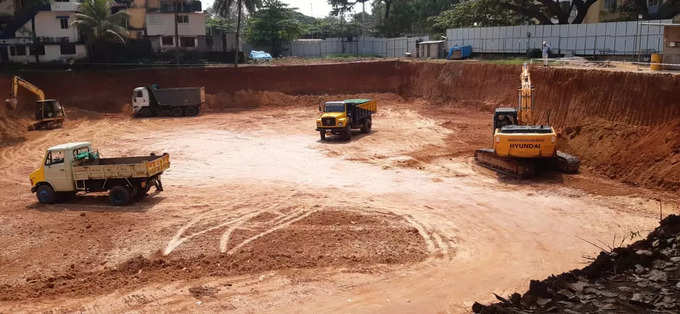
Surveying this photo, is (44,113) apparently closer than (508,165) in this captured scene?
No

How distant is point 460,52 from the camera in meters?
50.9

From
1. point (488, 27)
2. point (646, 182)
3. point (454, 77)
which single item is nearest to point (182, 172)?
point (646, 182)

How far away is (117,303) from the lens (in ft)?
42.3

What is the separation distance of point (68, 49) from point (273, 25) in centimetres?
Answer: 2187

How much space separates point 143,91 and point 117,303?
3248 centimetres

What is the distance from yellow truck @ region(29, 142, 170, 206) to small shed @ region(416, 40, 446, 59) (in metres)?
39.4

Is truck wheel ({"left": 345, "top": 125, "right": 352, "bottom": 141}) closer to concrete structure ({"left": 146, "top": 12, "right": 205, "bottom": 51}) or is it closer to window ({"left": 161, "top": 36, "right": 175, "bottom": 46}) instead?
concrete structure ({"left": 146, "top": 12, "right": 205, "bottom": 51})

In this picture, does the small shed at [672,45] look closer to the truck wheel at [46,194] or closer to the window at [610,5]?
the window at [610,5]

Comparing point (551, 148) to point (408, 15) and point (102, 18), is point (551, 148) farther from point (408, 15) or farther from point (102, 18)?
point (408, 15)

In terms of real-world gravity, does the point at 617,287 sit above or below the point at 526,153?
above

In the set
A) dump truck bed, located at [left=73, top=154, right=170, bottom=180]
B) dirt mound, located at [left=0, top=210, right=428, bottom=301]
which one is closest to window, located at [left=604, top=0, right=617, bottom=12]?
dirt mound, located at [left=0, top=210, right=428, bottom=301]

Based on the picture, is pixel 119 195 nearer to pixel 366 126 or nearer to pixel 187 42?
pixel 366 126

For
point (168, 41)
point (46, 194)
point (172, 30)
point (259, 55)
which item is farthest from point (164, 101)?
point (46, 194)

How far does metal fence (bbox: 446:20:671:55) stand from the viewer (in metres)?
37.0
